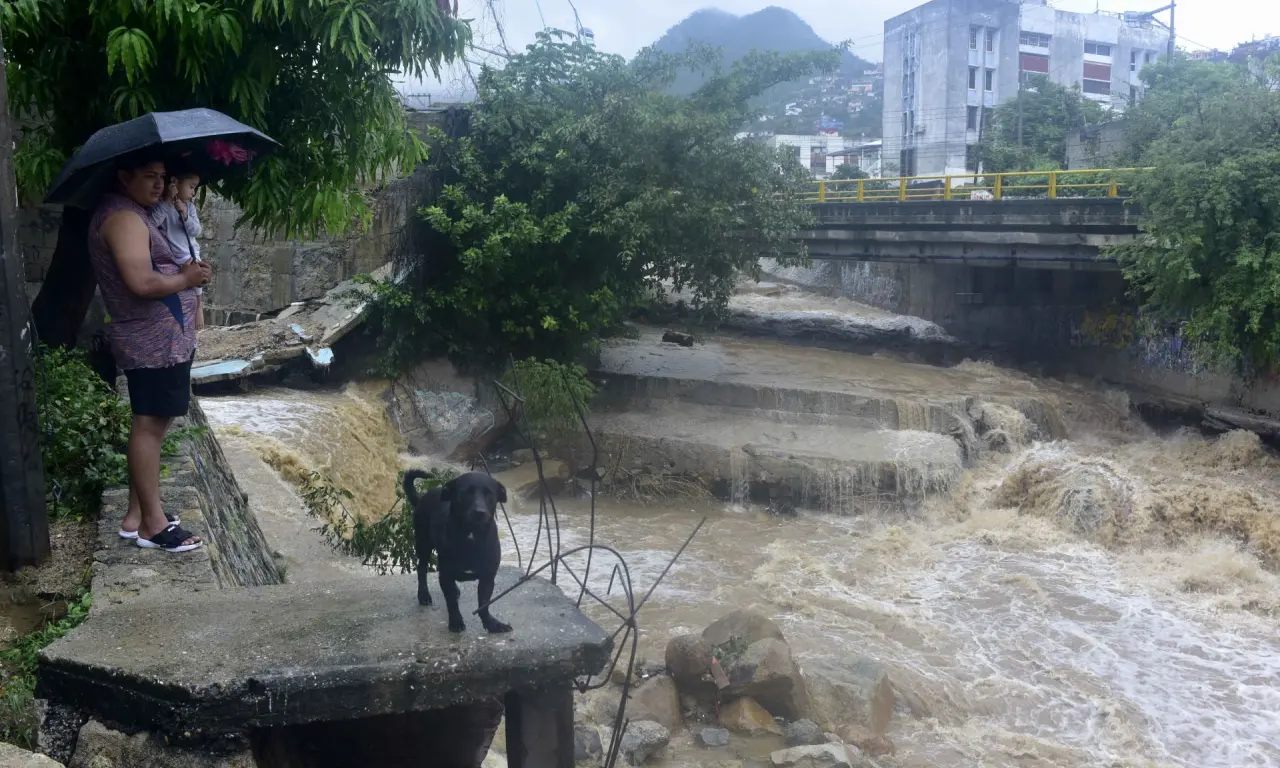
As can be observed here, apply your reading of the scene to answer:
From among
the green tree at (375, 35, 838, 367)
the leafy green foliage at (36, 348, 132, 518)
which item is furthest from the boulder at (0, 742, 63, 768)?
the green tree at (375, 35, 838, 367)

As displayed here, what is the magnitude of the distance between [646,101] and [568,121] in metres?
1.23

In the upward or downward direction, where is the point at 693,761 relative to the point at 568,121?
downward

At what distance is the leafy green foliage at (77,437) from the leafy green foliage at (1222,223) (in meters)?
13.4

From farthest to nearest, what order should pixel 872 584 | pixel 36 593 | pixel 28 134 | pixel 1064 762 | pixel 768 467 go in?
pixel 768 467
pixel 872 584
pixel 1064 762
pixel 28 134
pixel 36 593

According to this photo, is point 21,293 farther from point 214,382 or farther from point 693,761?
point 214,382

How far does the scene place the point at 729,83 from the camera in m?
16.1

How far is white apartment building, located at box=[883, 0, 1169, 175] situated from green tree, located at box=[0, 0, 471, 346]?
105 ft

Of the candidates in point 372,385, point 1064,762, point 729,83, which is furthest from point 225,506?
point 729,83

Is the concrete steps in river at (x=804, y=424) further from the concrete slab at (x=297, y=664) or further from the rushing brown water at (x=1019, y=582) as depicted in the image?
the concrete slab at (x=297, y=664)

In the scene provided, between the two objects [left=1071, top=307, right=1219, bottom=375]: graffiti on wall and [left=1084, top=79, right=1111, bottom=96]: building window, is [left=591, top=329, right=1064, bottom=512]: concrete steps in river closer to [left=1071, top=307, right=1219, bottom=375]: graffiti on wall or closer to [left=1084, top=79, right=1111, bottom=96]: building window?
[left=1071, top=307, right=1219, bottom=375]: graffiti on wall

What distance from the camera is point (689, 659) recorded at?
7859mm

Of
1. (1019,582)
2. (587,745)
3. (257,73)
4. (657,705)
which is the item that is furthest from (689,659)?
(1019,582)

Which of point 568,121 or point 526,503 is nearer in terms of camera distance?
point 526,503

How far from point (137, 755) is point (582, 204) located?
13.2m
